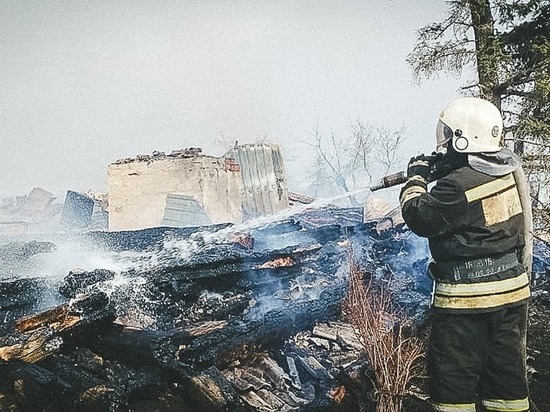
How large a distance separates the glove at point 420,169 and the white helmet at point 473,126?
24 cm

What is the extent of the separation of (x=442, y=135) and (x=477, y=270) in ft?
3.07

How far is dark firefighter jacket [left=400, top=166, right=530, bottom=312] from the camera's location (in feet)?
8.99

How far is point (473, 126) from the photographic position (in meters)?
2.88

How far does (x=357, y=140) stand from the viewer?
33.9 m

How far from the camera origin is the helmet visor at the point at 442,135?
2.99 metres

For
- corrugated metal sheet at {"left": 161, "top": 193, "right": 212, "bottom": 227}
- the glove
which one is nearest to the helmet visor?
the glove

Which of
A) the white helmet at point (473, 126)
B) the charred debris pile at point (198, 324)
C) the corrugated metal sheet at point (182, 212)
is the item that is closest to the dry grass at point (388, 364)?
the charred debris pile at point (198, 324)

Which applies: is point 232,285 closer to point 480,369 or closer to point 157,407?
point 157,407

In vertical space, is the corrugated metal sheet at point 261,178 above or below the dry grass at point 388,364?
above

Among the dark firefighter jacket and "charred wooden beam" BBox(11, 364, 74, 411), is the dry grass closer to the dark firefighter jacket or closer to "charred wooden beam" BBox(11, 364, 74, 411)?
the dark firefighter jacket

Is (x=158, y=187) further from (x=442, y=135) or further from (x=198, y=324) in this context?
(x=442, y=135)

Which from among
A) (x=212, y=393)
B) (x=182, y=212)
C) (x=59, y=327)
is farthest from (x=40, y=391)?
(x=182, y=212)

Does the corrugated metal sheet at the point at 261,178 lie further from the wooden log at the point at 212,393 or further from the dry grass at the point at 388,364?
the dry grass at the point at 388,364

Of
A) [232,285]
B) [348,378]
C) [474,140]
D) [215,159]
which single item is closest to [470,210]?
[474,140]
